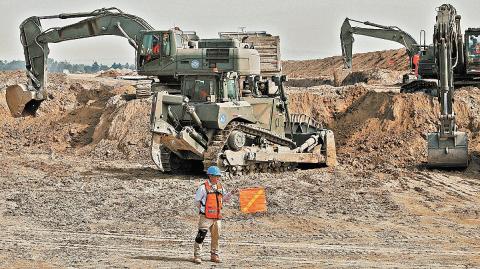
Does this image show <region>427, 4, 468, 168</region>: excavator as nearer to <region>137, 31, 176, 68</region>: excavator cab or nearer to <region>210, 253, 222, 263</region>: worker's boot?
<region>137, 31, 176, 68</region>: excavator cab

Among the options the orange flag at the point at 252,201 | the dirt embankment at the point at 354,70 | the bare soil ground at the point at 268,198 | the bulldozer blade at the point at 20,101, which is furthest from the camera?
the dirt embankment at the point at 354,70

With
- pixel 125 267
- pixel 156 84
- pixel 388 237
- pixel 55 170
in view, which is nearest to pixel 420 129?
pixel 156 84

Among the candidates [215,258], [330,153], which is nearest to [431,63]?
[330,153]

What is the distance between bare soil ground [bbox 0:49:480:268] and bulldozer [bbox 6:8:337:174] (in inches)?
24.2

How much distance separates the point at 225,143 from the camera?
2045 cm

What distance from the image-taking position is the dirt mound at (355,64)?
61.9 metres

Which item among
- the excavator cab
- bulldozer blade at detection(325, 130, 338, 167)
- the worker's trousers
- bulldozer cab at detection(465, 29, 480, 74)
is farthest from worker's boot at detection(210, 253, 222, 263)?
bulldozer cab at detection(465, 29, 480, 74)

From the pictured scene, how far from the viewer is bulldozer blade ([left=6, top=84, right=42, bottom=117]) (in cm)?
3088

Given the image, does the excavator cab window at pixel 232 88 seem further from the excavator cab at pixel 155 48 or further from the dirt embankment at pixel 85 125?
the dirt embankment at pixel 85 125

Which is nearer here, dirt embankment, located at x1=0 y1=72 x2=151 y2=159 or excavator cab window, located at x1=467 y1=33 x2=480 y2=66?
dirt embankment, located at x1=0 y1=72 x2=151 y2=159

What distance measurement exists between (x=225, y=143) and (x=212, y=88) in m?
1.37

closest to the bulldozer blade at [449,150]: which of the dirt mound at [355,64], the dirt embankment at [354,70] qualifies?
the dirt embankment at [354,70]

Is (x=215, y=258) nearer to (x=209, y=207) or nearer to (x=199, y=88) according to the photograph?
(x=209, y=207)

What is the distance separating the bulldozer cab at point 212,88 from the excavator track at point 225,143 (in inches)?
28.4
